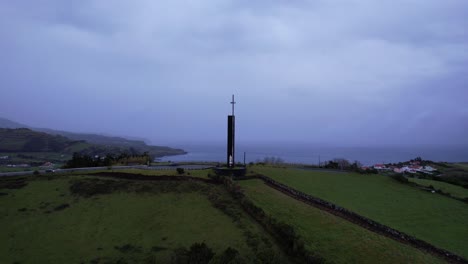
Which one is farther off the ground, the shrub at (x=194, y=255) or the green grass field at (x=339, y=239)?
the green grass field at (x=339, y=239)

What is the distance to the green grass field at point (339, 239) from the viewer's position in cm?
913

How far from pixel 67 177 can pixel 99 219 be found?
255 inches

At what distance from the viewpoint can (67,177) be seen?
18438 millimetres

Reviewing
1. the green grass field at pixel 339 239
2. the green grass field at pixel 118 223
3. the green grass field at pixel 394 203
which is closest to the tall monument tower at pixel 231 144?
the green grass field at pixel 394 203

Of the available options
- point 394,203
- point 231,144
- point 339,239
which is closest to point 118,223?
point 339,239

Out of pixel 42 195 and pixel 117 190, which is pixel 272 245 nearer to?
pixel 117 190

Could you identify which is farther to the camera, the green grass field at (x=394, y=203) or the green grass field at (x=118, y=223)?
the green grass field at (x=394, y=203)

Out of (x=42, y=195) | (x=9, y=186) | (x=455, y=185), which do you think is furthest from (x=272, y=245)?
(x=455, y=185)

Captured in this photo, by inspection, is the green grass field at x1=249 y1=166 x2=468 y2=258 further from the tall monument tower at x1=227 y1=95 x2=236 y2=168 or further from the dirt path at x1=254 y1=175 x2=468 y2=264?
the tall monument tower at x1=227 y1=95 x2=236 y2=168

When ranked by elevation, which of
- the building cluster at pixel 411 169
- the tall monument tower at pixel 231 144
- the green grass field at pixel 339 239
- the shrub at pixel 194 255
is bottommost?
the shrub at pixel 194 255

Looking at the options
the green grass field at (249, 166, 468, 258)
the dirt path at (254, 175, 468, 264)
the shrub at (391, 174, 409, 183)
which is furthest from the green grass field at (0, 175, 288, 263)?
the shrub at (391, 174, 409, 183)

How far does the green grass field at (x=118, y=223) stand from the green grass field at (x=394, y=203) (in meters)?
5.60

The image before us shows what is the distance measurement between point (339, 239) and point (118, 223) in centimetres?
1018

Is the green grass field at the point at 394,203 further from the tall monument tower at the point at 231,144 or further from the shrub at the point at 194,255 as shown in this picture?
the shrub at the point at 194,255
